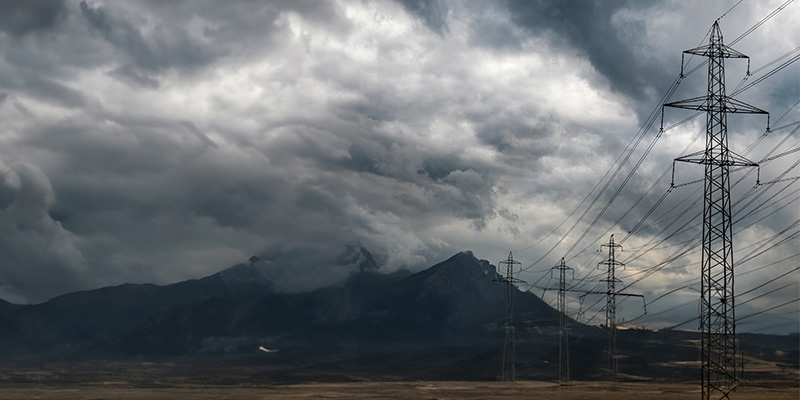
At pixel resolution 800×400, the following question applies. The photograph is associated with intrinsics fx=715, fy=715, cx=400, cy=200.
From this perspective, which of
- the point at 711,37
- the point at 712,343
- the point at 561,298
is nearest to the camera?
the point at 712,343

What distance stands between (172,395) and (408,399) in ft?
201

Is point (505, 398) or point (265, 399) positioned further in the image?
point (265, 399)

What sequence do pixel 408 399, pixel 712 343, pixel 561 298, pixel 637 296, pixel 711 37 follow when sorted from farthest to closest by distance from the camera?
pixel 408 399 → pixel 561 298 → pixel 637 296 → pixel 711 37 → pixel 712 343

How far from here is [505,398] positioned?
469ft

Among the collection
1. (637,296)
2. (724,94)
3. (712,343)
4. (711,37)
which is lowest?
(712,343)

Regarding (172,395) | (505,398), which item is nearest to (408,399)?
(505,398)

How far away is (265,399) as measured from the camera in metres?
158

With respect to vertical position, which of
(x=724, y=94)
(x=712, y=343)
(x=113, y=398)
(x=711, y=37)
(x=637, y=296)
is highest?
(x=711, y=37)

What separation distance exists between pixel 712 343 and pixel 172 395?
145m

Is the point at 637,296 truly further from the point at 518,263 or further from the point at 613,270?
the point at 518,263

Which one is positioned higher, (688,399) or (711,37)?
(711,37)

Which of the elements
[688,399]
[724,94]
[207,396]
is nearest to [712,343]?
[724,94]

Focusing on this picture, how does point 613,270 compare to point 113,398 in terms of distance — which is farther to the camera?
point 113,398

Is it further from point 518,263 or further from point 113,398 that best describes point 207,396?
point 518,263
